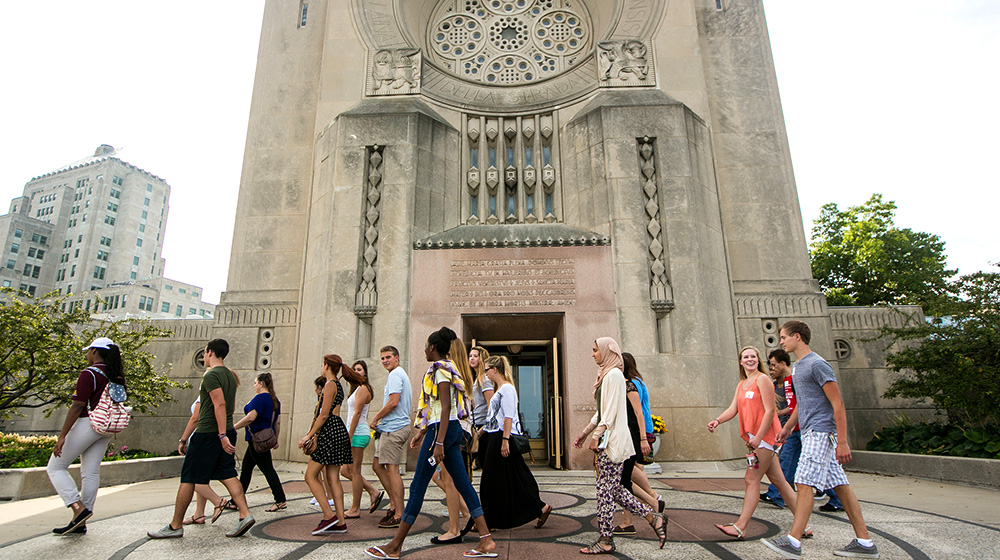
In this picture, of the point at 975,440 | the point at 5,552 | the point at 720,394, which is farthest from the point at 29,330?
the point at 975,440

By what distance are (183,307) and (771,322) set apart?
91.9m

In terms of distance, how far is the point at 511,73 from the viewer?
16.2m

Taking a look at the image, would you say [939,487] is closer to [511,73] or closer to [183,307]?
[511,73]

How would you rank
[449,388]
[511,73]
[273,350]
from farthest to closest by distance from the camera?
[511,73], [273,350], [449,388]

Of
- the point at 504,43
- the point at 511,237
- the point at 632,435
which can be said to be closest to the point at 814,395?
the point at 632,435

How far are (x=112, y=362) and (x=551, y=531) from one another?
15.9 ft

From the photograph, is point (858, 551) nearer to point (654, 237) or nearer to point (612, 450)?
point (612, 450)

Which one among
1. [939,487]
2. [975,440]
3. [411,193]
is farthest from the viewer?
[411,193]

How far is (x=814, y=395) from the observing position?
4578mm

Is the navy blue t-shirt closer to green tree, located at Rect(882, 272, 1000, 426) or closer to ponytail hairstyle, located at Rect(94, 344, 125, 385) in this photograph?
ponytail hairstyle, located at Rect(94, 344, 125, 385)

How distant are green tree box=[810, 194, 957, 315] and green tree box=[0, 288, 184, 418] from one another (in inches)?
1047

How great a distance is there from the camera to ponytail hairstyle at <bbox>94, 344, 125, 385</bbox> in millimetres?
5625

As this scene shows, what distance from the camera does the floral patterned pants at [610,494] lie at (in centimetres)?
461

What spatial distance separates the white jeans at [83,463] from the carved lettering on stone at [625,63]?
13079mm
